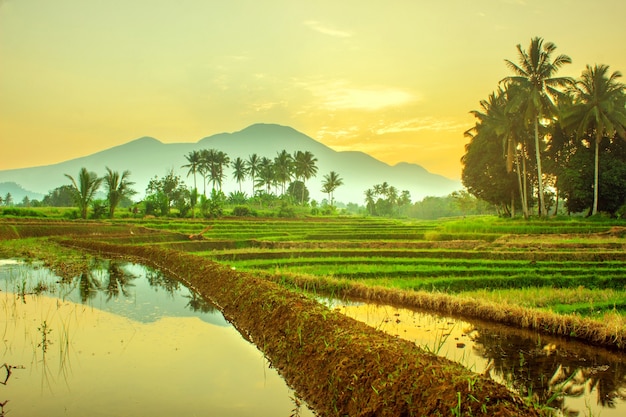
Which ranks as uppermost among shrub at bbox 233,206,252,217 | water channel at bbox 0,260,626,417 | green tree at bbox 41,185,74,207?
green tree at bbox 41,185,74,207

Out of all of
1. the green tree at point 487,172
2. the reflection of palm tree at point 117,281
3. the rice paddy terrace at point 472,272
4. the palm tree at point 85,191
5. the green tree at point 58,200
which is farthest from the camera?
the green tree at point 58,200

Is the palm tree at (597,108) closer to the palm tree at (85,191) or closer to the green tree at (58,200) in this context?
the palm tree at (85,191)

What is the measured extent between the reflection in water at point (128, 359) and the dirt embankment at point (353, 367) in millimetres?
303

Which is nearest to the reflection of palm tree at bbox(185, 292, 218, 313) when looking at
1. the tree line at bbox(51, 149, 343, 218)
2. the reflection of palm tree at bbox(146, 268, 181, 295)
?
the reflection of palm tree at bbox(146, 268, 181, 295)

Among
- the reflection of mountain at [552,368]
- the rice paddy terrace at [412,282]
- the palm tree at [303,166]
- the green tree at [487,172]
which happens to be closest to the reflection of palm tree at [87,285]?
the rice paddy terrace at [412,282]

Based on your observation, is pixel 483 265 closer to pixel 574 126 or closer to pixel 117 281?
pixel 117 281

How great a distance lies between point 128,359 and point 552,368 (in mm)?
5936

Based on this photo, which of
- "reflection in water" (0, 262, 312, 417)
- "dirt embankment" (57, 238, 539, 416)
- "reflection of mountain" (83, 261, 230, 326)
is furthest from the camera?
"reflection of mountain" (83, 261, 230, 326)

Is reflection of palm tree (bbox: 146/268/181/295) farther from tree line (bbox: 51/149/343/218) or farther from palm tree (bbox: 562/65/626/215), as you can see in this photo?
palm tree (bbox: 562/65/626/215)

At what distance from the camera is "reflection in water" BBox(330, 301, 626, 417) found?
5.19 metres

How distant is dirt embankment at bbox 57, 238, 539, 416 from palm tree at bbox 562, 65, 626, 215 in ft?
101

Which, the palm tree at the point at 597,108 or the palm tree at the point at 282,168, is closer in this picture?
the palm tree at the point at 597,108

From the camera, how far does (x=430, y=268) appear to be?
14.1 m

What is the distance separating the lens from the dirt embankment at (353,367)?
146 inches
